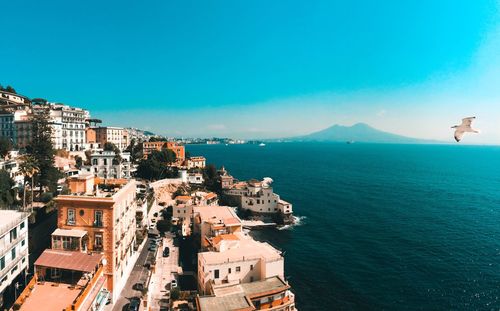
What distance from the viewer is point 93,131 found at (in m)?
97.3

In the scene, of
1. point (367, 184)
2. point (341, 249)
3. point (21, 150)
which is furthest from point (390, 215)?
point (21, 150)

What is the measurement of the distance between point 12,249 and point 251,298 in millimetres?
21870

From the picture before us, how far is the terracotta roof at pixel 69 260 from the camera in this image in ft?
78.5

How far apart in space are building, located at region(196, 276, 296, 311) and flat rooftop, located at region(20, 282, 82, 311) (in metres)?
9.99

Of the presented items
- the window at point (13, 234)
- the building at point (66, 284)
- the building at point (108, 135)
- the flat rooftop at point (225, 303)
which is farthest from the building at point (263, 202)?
the building at point (108, 135)

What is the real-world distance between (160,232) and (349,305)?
3337 centimetres

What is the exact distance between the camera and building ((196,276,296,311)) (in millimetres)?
26062

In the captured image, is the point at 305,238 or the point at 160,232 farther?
the point at 305,238

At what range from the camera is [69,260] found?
24.8 m

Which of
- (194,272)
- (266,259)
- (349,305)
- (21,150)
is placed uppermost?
(21,150)

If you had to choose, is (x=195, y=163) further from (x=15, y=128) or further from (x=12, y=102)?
(x=12, y=102)

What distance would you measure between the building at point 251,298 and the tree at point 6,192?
2777 cm

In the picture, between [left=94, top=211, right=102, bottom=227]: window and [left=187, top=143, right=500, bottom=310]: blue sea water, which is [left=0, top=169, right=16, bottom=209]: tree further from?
[left=187, top=143, right=500, bottom=310]: blue sea water

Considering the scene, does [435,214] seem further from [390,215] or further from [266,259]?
→ [266,259]
